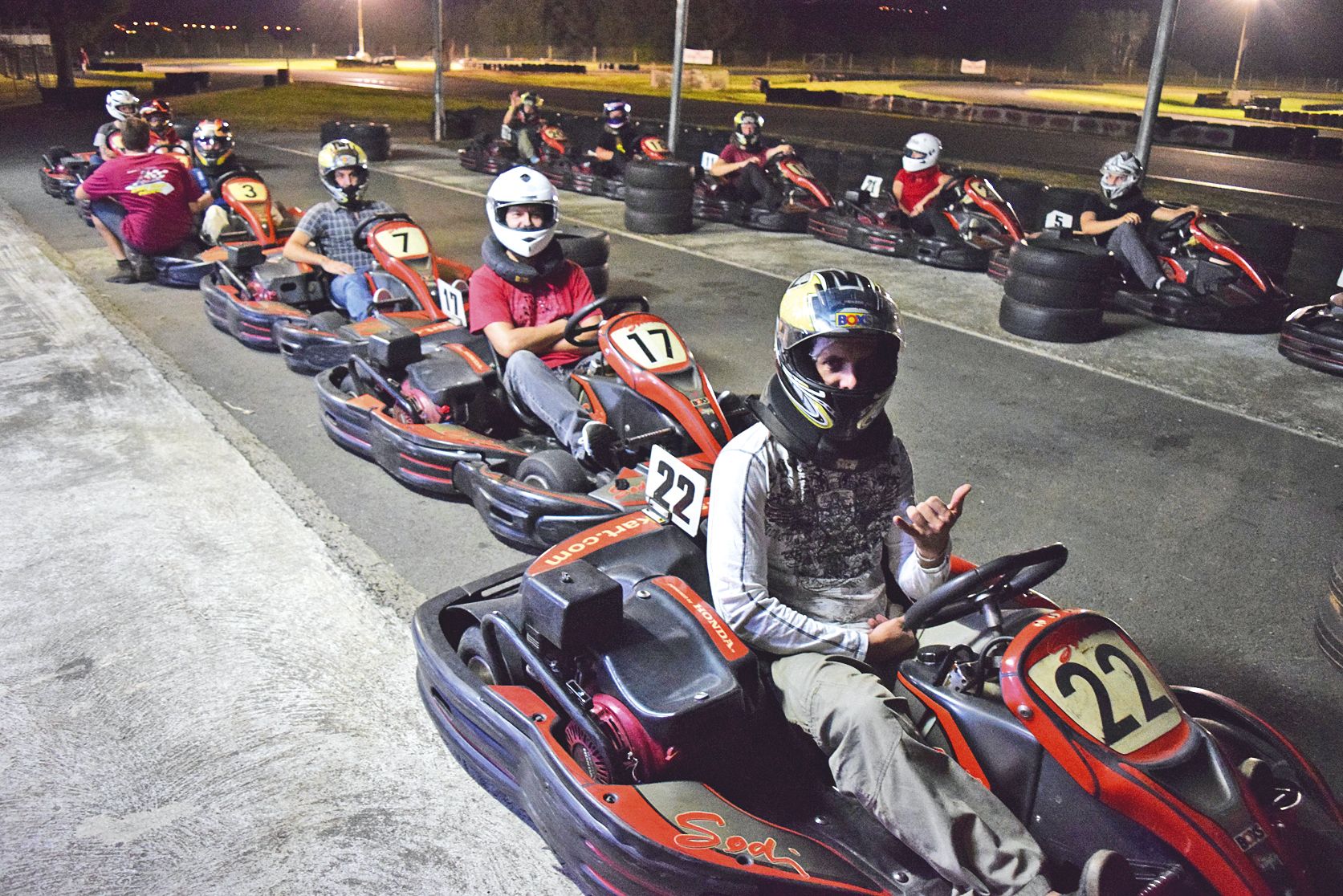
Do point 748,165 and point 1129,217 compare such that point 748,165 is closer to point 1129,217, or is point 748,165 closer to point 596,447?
point 1129,217

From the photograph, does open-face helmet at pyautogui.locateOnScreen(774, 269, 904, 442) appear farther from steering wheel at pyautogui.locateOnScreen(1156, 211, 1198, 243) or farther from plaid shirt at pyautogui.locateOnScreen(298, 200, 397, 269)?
steering wheel at pyautogui.locateOnScreen(1156, 211, 1198, 243)

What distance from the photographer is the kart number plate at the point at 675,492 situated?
8.52ft

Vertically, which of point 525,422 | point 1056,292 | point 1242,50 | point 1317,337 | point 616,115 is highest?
point 1242,50

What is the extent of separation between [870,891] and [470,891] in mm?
821

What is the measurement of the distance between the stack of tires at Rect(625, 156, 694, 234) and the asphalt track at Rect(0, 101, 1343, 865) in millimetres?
2676

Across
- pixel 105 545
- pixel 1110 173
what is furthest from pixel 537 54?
pixel 105 545

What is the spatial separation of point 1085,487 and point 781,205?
638 centimetres

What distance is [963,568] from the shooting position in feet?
8.39

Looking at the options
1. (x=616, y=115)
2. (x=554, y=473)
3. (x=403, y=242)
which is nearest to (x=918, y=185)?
(x=616, y=115)

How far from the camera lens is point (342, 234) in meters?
5.87

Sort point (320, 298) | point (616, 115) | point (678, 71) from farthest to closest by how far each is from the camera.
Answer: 1. point (616, 115)
2. point (678, 71)
3. point (320, 298)

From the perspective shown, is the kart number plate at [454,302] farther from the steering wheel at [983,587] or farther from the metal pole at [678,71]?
the metal pole at [678,71]

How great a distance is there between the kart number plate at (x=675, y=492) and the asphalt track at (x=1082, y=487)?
108 cm

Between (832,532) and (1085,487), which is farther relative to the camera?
(1085,487)
